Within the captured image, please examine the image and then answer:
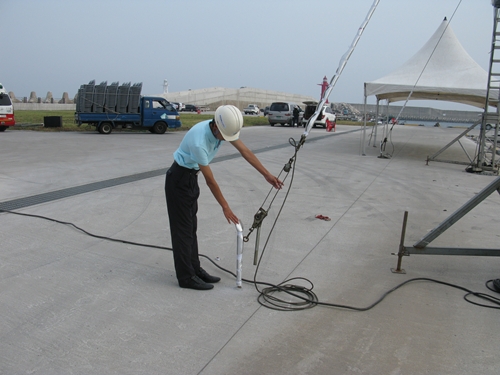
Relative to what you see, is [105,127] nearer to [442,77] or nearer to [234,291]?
[442,77]

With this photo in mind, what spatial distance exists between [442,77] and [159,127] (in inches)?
523

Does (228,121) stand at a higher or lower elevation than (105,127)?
higher

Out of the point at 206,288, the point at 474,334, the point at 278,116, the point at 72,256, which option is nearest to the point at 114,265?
the point at 72,256

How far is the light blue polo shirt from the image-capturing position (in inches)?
141

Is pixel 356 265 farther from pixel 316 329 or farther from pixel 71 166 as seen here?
pixel 71 166

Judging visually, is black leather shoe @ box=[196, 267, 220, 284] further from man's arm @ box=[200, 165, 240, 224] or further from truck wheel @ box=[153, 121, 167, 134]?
truck wheel @ box=[153, 121, 167, 134]

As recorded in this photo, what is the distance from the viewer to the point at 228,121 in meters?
3.55

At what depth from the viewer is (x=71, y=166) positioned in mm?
10523

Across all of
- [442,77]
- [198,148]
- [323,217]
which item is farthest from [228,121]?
[442,77]

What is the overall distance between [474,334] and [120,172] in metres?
8.10

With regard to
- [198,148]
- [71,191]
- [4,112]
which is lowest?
[71,191]

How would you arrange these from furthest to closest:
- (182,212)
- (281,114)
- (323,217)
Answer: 1. (281,114)
2. (323,217)
3. (182,212)

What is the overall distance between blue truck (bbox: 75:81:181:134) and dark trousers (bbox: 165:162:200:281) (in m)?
17.9

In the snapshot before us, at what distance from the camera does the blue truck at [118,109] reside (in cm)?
2047
